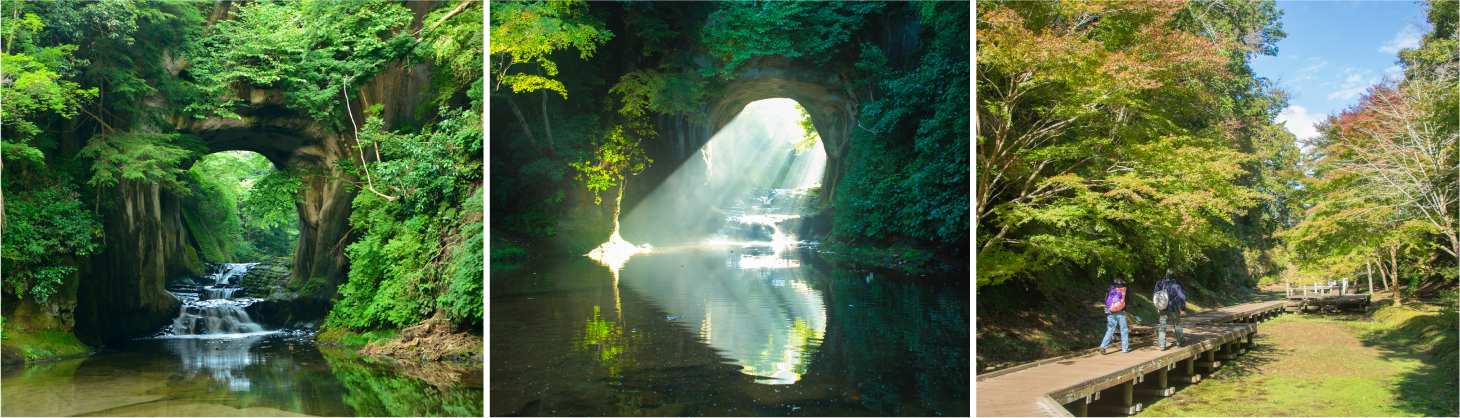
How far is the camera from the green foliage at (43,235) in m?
6.45

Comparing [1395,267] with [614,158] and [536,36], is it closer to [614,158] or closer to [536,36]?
[614,158]

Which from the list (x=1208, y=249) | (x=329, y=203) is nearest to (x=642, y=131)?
(x=329, y=203)

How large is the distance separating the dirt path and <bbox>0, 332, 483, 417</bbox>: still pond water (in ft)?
19.9

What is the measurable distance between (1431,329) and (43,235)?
50.3 ft

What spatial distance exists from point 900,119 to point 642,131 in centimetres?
231

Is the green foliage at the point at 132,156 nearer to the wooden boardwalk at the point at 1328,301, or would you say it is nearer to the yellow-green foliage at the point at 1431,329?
the yellow-green foliage at the point at 1431,329

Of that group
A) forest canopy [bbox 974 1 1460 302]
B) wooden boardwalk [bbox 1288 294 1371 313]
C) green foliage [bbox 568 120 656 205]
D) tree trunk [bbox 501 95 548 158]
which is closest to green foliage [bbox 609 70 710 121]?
green foliage [bbox 568 120 656 205]

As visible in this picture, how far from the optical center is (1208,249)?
41.1ft

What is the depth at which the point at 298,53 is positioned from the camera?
8227 mm

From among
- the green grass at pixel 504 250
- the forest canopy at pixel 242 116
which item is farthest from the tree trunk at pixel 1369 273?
the forest canopy at pixel 242 116

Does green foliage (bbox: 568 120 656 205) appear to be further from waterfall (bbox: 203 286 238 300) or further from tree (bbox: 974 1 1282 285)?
waterfall (bbox: 203 286 238 300)

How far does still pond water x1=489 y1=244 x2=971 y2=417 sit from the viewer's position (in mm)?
3539

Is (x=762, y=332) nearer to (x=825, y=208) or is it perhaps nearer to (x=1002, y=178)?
(x=1002, y=178)

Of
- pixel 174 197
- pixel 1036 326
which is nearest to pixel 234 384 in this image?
pixel 1036 326
